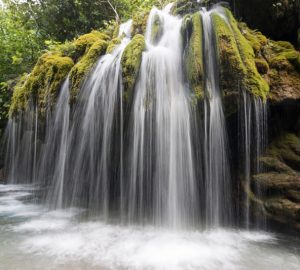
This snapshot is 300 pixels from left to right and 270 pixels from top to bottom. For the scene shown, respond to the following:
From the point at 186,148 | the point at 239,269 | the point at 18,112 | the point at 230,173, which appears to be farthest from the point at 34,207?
the point at 239,269

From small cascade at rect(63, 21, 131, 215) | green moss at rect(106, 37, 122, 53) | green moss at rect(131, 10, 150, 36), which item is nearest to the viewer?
small cascade at rect(63, 21, 131, 215)

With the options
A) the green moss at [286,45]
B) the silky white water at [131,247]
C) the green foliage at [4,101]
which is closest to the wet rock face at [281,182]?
the silky white water at [131,247]

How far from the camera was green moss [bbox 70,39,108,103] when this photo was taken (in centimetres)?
594

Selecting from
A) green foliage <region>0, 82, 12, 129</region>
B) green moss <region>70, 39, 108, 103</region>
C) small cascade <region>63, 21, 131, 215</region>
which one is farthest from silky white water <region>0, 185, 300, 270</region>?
green foliage <region>0, 82, 12, 129</region>

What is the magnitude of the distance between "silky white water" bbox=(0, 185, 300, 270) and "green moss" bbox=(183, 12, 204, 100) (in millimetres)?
2334

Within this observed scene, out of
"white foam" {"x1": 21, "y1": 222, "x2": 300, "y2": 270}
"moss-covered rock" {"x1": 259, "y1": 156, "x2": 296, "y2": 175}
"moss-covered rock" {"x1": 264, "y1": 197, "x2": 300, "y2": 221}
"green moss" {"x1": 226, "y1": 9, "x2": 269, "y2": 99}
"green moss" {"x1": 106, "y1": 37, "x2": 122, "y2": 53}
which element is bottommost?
"white foam" {"x1": 21, "y1": 222, "x2": 300, "y2": 270}

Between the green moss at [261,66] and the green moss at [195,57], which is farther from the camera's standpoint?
the green moss at [261,66]

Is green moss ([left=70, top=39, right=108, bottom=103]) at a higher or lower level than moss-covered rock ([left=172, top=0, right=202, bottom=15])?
lower

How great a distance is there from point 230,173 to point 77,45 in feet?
17.1

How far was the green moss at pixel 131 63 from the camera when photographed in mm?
5176

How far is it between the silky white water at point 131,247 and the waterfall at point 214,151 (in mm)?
429

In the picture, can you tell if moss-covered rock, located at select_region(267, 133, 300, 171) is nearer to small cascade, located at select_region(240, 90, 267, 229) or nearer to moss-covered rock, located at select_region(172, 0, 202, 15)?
small cascade, located at select_region(240, 90, 267, 229)

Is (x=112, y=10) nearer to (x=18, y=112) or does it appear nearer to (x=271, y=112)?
(x=18, y=112)

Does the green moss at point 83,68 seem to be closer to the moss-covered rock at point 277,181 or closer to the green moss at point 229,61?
the green moss at point 229,61
